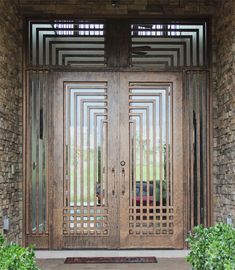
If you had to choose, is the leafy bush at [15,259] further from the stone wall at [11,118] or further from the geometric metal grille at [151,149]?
the geometric metal grille at [151,149]

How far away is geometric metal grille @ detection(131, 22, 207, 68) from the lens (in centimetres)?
606

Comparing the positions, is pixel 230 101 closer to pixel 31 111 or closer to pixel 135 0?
pixel 135 0

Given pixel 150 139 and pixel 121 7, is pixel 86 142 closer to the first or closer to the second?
pixel 150 139

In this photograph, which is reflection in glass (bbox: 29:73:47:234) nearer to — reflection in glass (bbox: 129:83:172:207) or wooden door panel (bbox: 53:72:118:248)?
wooden door panel (bbox: 53:72:118:248)

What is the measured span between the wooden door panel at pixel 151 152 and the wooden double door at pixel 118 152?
1 cm

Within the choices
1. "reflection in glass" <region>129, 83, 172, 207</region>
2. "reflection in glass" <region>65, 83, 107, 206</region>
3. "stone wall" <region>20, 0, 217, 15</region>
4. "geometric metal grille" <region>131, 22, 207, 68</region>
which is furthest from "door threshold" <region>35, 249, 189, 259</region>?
"stone wall" <region>20, 0, 217, 15</region>

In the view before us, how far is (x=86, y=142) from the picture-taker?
19.7ft

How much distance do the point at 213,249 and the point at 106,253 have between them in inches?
115

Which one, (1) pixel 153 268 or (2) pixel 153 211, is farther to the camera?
(2) pixel 153 211

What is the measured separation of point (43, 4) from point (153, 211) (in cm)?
273

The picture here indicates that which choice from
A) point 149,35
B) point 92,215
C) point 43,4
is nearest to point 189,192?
point 92,215

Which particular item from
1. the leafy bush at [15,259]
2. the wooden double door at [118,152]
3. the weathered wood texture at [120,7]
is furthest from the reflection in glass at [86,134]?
the leafy bush at [15,259]

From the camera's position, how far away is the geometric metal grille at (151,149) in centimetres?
595

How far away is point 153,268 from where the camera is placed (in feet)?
16.9
